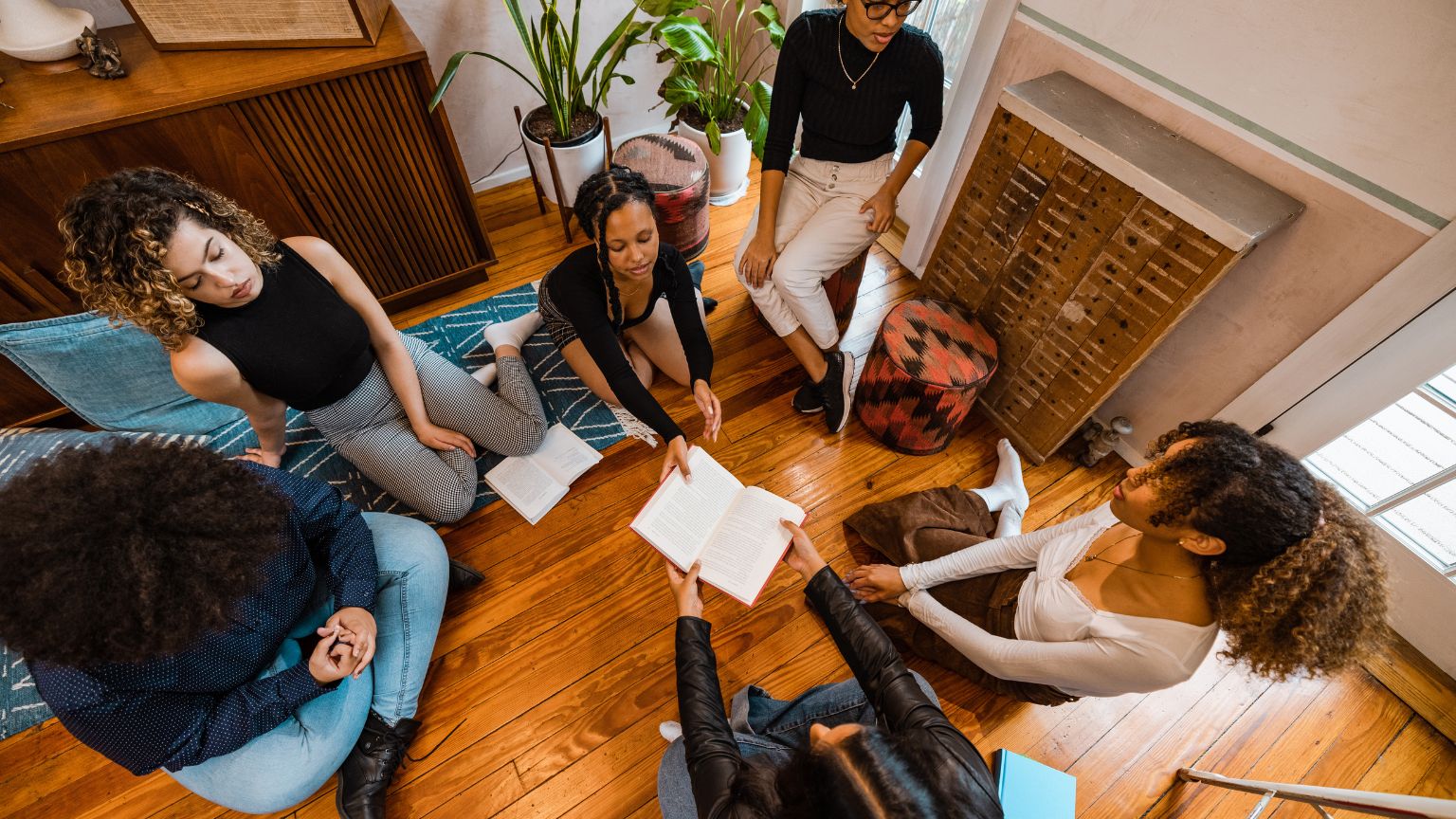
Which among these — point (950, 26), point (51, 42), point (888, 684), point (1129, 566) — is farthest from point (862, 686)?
point (51, 42)

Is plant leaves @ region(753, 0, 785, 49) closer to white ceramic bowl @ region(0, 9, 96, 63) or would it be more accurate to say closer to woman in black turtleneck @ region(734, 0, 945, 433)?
woman in black turtleneck @ region(734, 0, 945, 433)

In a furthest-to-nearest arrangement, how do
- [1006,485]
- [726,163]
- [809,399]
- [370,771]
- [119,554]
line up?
[726,163]
[809,399]
[1006,485]
[370,771]
[119,554]

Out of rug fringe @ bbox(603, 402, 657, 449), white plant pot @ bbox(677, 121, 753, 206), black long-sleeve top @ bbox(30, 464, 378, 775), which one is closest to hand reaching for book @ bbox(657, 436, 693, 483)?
rug fringe @ bbox(603, 402, 657, 449)

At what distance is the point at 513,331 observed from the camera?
2.11 metres

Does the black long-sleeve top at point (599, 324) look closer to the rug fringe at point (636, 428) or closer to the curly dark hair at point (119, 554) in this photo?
the rug fringe at point (636, 428)

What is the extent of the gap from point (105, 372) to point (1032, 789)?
277cm

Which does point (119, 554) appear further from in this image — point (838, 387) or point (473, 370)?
point (838, 387)

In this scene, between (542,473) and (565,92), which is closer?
(542,473)

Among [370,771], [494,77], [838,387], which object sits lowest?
[370,771]

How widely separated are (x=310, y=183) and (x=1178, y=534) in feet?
8.22

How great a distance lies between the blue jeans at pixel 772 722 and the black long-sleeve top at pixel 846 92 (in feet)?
5.39

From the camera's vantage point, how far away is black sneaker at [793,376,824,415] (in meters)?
2.10

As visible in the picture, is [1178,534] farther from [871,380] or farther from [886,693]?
[871,380]

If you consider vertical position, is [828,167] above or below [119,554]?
below
